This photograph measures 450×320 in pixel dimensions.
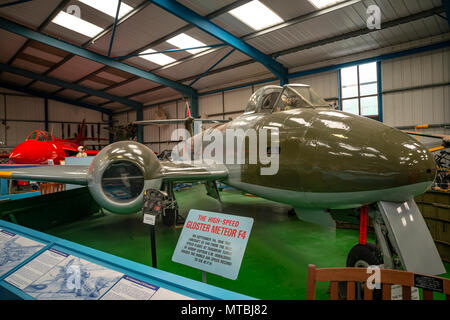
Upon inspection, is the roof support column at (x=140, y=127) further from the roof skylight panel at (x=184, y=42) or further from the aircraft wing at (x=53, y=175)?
the aircraft wing at (x=53, y=175)

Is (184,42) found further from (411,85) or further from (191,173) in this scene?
(411,85)

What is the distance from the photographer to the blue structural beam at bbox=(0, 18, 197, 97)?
10.7 m

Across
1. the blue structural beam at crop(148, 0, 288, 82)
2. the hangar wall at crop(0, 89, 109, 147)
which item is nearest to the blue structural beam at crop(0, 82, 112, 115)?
the hangar wall at crop(0, 89, 109, 147)

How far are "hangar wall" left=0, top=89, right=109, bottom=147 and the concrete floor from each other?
798 inches

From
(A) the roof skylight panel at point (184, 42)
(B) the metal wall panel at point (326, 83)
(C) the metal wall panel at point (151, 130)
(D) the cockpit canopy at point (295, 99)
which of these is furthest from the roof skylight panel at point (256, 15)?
(C) the metal wall panel at point (151, 130)

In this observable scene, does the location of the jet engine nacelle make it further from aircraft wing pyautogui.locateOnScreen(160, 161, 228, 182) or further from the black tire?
the black tire

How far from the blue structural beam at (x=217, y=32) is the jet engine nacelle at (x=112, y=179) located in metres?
6.64

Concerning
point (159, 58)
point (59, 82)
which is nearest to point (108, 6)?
point (159, 58)

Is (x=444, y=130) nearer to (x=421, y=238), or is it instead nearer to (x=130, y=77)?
(x=421, y=238)

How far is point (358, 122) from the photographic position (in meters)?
2.37

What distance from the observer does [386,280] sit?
1.28m

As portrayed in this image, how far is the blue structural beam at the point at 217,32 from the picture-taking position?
26.7ft
